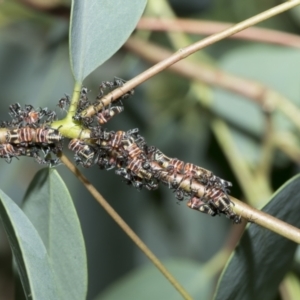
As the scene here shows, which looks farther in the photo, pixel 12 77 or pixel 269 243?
pixel 12 77

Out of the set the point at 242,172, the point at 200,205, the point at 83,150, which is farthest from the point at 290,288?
the point at 83,150

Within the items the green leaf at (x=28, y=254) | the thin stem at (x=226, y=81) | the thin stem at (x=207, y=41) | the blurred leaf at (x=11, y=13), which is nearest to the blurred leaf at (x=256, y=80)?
the thin stem at (x=226, y=81)

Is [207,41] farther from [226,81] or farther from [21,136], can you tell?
[226,81]

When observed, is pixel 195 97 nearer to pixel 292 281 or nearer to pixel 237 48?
pixel 237 48

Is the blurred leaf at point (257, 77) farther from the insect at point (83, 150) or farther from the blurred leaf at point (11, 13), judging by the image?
the insect at point (83, 150)

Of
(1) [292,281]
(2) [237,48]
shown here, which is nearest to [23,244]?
(1) [292,281]

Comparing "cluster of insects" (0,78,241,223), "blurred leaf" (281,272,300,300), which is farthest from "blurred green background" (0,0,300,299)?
"cluster of insects" (0,78,241,223)

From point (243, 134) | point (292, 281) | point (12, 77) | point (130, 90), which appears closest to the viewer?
point (130, 90)

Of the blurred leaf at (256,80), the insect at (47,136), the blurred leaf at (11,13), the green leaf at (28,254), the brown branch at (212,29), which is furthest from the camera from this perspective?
the blurred leaf at (11,13)
